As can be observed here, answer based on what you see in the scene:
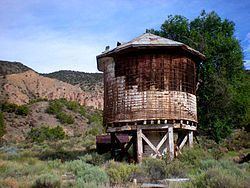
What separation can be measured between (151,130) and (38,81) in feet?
201

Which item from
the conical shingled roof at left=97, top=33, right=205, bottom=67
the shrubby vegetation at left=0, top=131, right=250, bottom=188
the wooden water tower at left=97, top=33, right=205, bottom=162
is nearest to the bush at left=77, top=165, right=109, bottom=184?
the shrubby vegetation at left=0, top=131, right=250, bottom=188

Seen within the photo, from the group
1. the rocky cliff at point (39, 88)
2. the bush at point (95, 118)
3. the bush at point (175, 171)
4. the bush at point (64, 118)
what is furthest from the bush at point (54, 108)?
the bush at point (175, 171)

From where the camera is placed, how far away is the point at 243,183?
8.09 m

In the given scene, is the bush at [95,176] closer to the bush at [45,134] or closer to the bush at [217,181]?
the bush at [217,181]

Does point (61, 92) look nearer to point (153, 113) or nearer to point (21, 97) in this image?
point (21, 97)

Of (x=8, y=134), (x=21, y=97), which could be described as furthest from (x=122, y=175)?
(x=21, y=97)

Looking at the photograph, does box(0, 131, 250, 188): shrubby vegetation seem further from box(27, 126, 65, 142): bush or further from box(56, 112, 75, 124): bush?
box(56, 112, 75, 124): bush

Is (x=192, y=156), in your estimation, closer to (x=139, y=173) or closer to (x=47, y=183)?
(x=139, y=173)

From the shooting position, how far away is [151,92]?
17328 mm

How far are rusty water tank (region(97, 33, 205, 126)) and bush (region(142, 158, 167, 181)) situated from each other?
3707 mm

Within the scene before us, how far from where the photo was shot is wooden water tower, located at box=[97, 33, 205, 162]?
56.8 ft

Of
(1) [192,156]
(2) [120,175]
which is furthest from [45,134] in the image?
(2) [120,175]

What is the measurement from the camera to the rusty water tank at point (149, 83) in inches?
682

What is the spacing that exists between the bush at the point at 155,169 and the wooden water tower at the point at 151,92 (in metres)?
3.36
